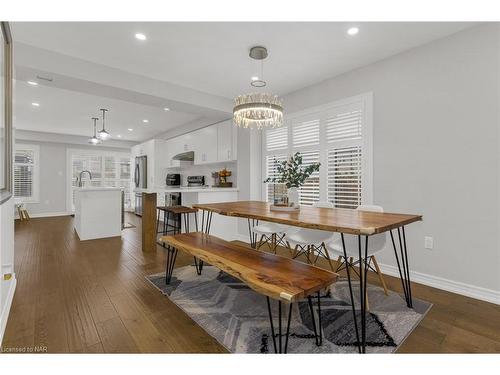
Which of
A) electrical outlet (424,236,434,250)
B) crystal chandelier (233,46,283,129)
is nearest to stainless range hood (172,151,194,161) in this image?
crystal chandelier (233,46,283,129)

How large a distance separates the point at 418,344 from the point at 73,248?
4.58 metres

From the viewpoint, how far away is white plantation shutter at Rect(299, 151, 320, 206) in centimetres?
365

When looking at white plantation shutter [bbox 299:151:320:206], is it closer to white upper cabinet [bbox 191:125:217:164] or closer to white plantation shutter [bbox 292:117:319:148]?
white plantation shutter [bbox 292:117:319:148]

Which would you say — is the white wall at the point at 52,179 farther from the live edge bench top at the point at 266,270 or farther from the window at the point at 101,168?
the live edge bench top at the point at 266,270

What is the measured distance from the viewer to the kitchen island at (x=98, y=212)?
4523mm

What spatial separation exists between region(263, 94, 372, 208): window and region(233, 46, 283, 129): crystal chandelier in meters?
1.08

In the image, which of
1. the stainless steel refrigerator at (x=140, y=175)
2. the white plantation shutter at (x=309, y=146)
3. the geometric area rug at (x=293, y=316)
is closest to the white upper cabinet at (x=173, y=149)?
the stainless steel refrigerator at (x=140, y=175)

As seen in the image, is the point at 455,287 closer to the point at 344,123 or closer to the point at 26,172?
the point at 344,123

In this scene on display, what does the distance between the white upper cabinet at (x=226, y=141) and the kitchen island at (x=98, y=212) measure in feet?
7.04

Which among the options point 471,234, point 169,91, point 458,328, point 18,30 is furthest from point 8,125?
point 471,234

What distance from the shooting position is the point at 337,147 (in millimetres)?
3398

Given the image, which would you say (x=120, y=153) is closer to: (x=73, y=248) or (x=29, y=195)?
(x=29, y=195)

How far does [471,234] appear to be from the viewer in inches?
93.5

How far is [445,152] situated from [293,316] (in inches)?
85.9
